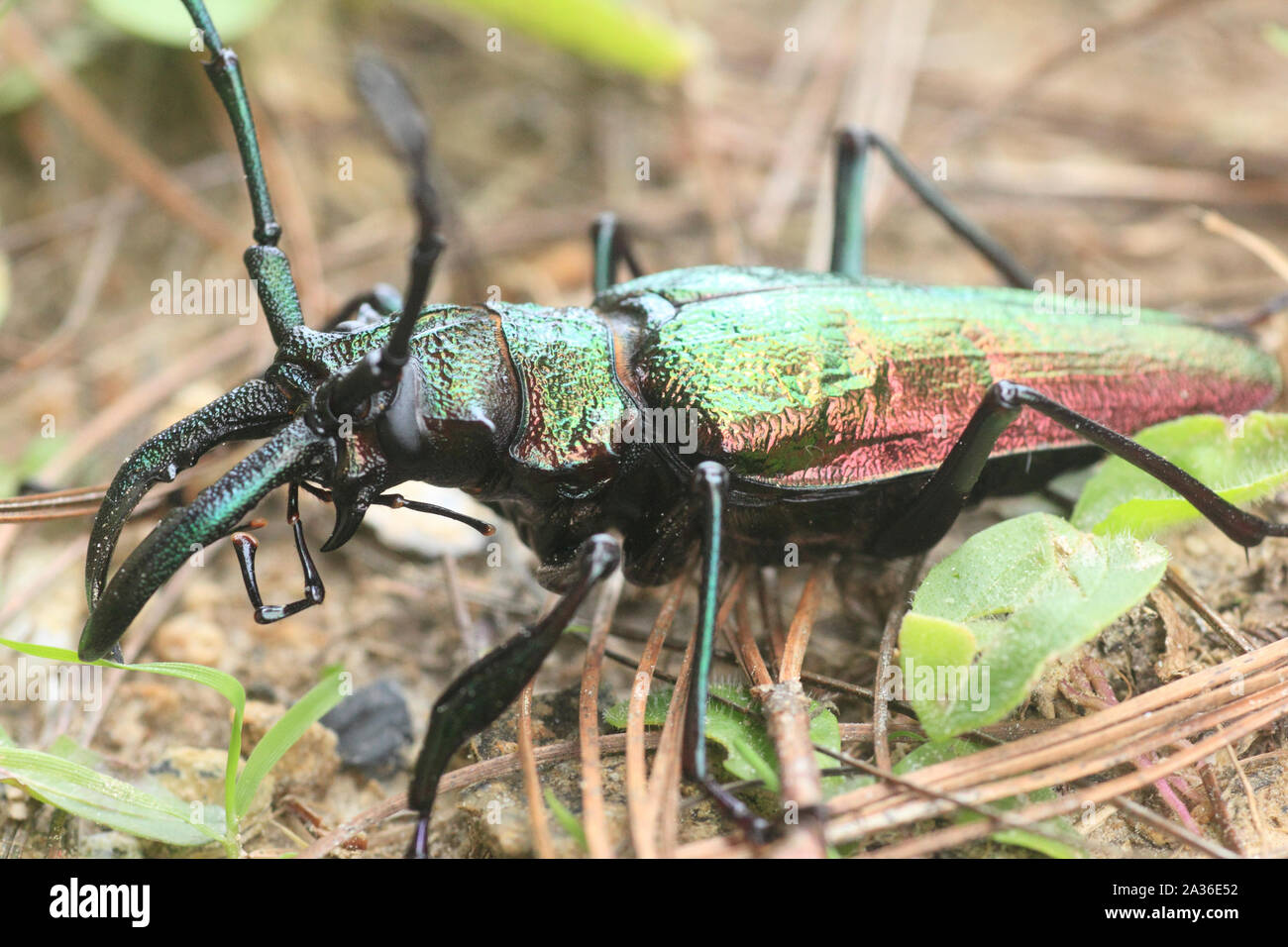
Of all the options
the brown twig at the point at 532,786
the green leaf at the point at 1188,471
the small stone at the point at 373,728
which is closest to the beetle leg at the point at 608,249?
the small stone at the point at 373,728

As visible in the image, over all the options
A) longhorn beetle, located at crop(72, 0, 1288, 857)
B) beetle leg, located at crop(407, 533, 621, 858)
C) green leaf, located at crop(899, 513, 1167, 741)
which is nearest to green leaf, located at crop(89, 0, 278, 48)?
longhorn beetle, located at crop(72, 0, 1288, 857)

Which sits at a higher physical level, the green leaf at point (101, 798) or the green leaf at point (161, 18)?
the green leaf at point (161, 18)

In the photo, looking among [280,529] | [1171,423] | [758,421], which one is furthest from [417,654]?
[1171,423]

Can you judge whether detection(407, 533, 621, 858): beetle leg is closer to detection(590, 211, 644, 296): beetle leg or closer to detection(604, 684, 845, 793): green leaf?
detection(604, 684, 845, 793): green leaf

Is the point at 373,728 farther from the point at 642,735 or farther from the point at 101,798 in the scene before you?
the point at 642,735

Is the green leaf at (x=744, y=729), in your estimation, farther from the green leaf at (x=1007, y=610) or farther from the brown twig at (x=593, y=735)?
the green leaf at (x=1007, y=610)

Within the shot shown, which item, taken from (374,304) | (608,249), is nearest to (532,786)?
(374,304)
